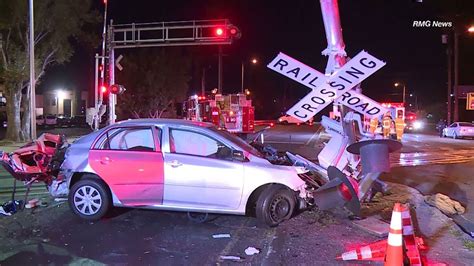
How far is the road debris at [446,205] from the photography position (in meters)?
9.30

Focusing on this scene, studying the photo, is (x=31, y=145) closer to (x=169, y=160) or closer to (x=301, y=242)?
(x=169, y=160)

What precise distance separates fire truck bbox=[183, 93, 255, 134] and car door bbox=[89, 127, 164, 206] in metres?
23.0

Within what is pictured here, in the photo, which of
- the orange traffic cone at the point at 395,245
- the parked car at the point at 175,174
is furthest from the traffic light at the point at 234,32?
the orange traffic cone at the point at 395,245

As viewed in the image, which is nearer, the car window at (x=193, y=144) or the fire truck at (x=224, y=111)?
the car window at (x=193, y=144)

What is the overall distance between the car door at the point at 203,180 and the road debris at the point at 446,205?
14.1 feet

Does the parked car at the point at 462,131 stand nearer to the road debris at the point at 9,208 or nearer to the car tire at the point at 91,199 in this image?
the car tire at the point at 91,199

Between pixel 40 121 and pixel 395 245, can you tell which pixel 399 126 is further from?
pixel 40 121

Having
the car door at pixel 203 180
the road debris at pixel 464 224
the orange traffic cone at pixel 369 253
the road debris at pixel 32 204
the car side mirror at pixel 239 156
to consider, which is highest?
the car side mirror at pixel 239 156

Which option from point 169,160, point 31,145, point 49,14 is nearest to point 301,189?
point 169,160

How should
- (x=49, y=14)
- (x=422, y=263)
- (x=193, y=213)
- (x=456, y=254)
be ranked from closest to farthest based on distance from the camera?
(x=422, y=263) < (x=456, y=254) < (x=193, y=213) < (x=49, y=14)

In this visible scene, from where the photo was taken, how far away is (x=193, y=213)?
7922mm

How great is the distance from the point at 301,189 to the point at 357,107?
2364 mm

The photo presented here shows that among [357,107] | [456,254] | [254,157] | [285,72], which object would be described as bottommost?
[456,254]

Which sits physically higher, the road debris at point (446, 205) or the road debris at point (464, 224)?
the road debris at point (446, 205)
